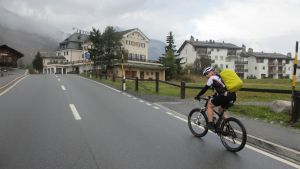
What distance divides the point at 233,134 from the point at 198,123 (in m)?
A: 1.57

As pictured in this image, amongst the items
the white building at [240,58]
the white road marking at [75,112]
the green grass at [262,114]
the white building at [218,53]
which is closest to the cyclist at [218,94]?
the green grass at [262,114]

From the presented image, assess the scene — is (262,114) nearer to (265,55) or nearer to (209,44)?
(209,44)

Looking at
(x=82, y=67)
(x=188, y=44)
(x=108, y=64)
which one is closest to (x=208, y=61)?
(x=188, y=44)

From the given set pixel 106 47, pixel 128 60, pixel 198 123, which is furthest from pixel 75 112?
pixel 128 60

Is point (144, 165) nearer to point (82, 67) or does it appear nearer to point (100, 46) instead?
point (100, 46)

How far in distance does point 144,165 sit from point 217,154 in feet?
5.72

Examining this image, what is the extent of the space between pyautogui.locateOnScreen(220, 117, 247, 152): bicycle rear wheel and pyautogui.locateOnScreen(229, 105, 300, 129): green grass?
325 centimetres

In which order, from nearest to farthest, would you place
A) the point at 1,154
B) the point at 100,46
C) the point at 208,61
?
the point at 1,154
the point at 100,46
the point at 208,61

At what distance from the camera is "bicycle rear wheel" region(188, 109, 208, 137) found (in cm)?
843

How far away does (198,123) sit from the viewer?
8.62 m

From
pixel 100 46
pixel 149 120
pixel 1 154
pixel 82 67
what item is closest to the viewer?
pixel 1 154

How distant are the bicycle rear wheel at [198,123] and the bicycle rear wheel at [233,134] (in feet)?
2.89

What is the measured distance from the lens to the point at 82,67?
9162 centimetres

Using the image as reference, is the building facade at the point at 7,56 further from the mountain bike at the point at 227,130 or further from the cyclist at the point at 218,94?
the cyclist at the point at 218,94
